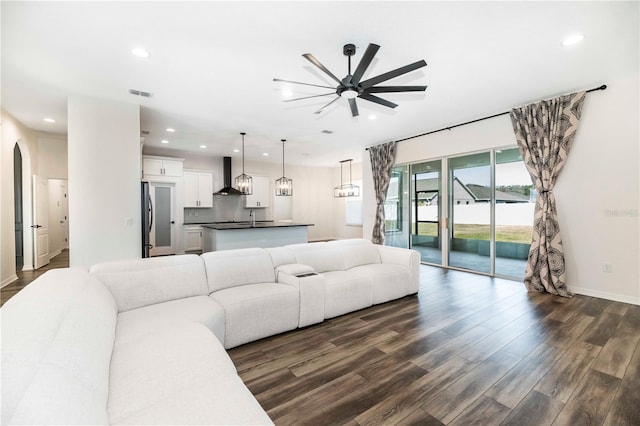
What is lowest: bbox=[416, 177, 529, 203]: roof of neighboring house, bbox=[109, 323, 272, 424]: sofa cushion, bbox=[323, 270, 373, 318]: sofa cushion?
bbox=[323, 270, 373, 318]: sofa cushion

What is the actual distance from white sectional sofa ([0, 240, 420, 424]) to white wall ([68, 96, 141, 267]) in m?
1.94

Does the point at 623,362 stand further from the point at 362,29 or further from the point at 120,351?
the point at 120,351

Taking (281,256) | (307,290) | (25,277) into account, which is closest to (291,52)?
(281,256)

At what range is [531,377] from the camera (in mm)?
2119

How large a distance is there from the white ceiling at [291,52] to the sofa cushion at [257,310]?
251cm

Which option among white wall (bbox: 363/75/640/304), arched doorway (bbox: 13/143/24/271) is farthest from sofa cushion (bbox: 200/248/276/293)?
arched doorway (bbox: 13/143/24/271)

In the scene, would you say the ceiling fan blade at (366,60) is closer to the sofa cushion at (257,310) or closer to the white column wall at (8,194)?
the sofa cushion at (257,310)

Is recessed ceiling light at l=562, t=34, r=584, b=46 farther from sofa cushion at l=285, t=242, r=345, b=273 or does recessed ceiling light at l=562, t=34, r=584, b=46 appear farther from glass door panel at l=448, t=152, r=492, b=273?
sofa cushion at l=285, t=242, r=345, b=273

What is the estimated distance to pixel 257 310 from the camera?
263 cm

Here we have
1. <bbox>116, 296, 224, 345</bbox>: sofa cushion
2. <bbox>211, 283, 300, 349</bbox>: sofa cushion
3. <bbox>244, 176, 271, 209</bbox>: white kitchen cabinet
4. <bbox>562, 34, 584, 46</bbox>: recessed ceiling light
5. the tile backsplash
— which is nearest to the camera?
<bbox>116, 296, 224, 345</bbox>: sofa cushion

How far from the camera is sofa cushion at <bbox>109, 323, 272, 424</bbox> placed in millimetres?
1148

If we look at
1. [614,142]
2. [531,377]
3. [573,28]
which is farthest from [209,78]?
[614,142]

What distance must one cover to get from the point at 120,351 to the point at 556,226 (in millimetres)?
5360

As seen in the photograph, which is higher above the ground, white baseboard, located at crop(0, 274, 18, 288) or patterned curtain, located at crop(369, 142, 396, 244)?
patterned curtain, located at crop(369, 142, 396, 244)
